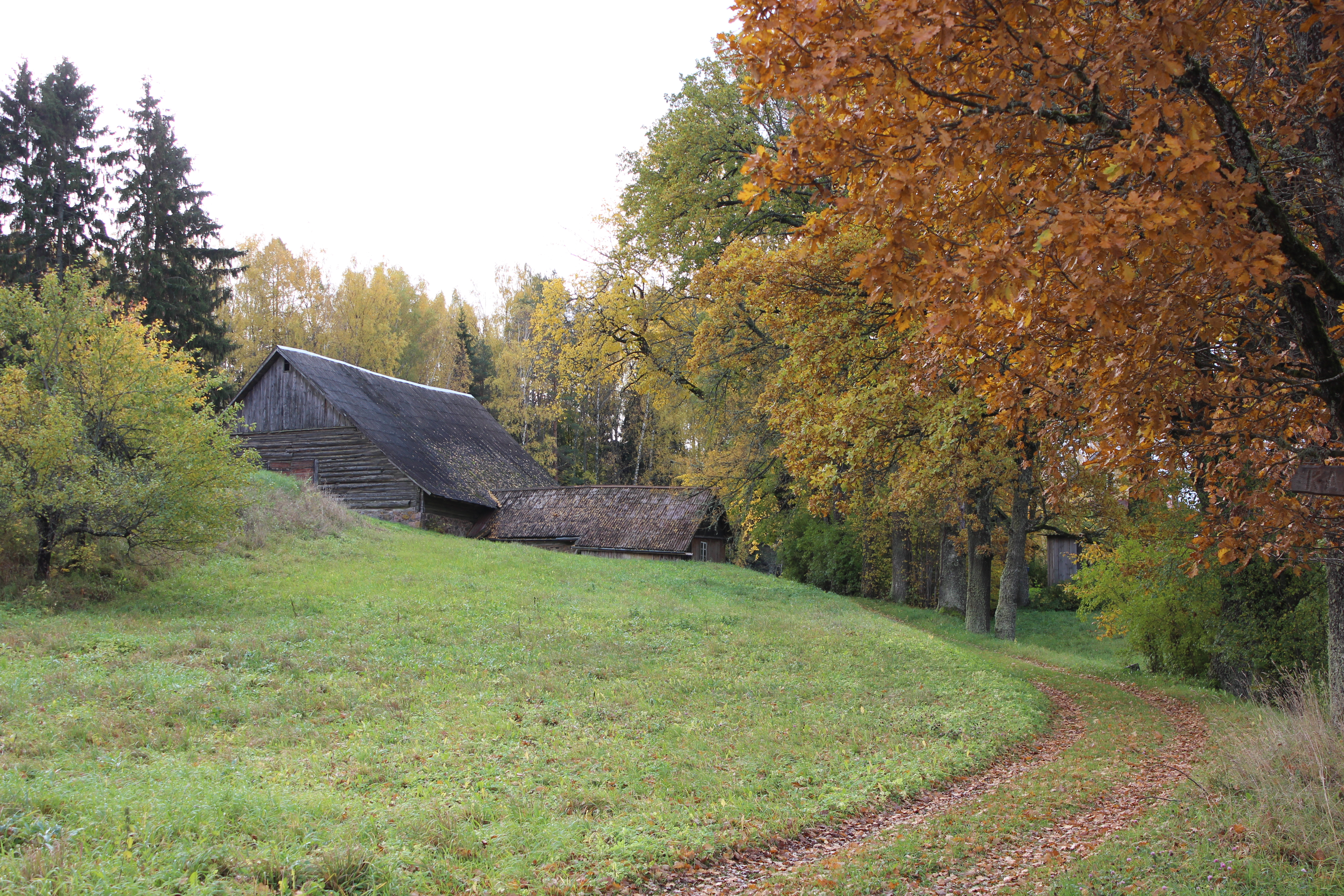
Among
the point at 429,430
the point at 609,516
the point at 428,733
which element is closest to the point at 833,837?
the point at 428,733

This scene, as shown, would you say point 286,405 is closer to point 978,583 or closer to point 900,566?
point 900,566

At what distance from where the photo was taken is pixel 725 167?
59.6 feet

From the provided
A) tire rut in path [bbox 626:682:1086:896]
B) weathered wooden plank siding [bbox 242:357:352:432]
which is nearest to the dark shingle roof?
weathered wooden plank siding [bbox 242:357:352:432]

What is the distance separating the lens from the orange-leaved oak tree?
14.9 ft

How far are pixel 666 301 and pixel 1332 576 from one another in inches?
Answer: 574

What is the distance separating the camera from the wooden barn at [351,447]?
34.2 metres

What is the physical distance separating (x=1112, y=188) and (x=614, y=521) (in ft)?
103

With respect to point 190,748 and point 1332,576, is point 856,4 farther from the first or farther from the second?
point 1332,576

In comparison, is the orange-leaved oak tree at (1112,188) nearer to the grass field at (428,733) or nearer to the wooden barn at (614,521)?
the grass field at (428,733)

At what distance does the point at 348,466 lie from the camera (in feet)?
114

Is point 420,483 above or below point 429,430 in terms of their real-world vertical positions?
below

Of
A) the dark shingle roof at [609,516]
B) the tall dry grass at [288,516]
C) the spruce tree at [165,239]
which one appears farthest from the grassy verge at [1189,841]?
the spruce tree at [165,239]

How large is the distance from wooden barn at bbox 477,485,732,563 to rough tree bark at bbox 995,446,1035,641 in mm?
13472

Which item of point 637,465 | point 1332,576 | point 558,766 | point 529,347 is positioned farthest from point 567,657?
point 637,465
